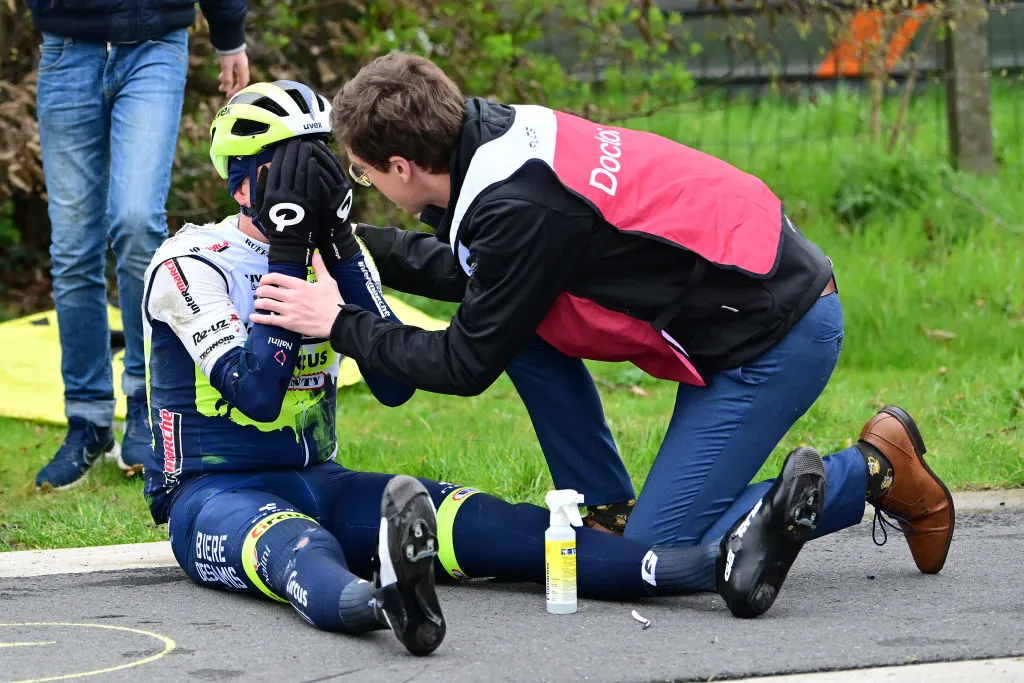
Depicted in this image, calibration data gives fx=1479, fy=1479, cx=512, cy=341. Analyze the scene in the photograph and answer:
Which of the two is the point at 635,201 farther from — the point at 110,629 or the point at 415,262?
the point at 110,629

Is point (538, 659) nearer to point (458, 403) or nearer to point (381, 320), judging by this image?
point (381, 320)

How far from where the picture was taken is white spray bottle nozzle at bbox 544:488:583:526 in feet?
11.9

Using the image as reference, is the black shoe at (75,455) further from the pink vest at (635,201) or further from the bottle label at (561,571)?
the bottle label at (561,571)

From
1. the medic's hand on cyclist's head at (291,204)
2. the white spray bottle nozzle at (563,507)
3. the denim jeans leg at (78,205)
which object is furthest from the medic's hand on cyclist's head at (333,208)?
the denim jeans leg at (78,205)

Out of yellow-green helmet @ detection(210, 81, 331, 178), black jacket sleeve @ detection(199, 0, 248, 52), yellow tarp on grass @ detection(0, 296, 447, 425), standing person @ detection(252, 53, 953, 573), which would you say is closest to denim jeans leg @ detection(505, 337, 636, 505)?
standing person @ detection(252, 53, 953, 573)

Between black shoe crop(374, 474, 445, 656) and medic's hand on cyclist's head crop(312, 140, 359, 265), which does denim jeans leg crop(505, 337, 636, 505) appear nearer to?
medic's hand on cyclist's head crop(312, 140, 359, 265)

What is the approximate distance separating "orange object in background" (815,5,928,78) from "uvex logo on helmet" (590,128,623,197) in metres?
4.74

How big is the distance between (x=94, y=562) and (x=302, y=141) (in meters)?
1.43

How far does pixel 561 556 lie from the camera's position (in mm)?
3609

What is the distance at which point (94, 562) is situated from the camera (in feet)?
14.1

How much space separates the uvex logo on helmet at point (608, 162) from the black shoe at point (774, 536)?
2.57ft

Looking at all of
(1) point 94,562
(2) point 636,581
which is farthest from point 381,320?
(1) point 94,562

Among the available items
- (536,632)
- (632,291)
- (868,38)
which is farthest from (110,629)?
(868,38)

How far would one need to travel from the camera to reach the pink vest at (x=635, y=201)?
357 cm
